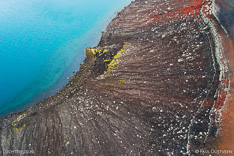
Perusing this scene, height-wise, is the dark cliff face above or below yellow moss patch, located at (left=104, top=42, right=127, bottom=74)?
below

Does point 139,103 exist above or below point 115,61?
below

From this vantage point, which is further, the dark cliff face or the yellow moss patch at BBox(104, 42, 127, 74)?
the yellow moss patch at BBox(104, 42, 127, 74)

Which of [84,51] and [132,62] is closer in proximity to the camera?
[132,62]

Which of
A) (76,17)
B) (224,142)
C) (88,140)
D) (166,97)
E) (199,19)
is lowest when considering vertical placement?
(224,142)

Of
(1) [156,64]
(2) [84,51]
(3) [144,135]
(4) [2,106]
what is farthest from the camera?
(2) [84,51]

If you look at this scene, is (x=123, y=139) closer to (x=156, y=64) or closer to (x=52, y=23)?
(x=156, y=64)

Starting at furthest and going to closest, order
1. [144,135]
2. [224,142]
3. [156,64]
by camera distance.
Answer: [156,64]
[144,135]
[224,142]

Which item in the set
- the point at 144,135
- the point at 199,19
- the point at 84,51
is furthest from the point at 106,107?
the point at 199,19

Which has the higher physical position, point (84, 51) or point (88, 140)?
point (84, 51)
